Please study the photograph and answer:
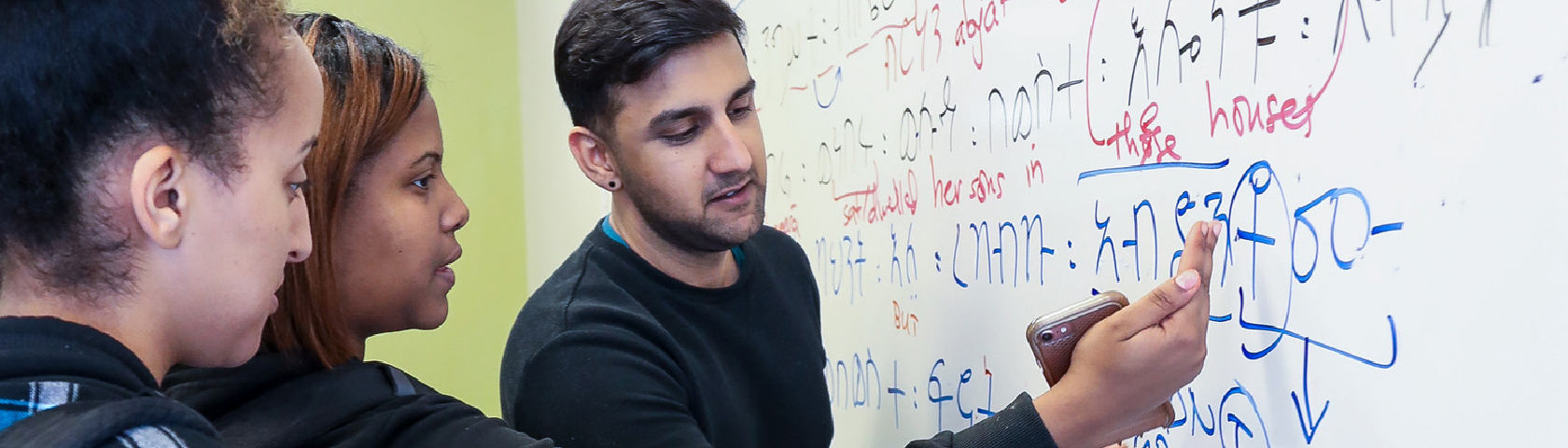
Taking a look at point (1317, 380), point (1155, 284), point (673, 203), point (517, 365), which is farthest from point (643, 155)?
point (1317, 380)

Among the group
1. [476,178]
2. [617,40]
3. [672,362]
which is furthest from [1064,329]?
[476,178]

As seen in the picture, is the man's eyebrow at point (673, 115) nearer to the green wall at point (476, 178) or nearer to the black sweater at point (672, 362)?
the black sweater at point (672, 362)

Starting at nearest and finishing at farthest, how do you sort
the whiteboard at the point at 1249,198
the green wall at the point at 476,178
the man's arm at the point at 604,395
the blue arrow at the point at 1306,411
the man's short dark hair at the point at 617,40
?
the whiteboard at the point at 1249,198 < the blue arrow at the point at 1306,411 < the man's arm at the point at 604,395 < the man's short dark hair at the point at 617,40 < the green wall at the point at 476,178

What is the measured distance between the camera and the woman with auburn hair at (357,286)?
0.67 meters

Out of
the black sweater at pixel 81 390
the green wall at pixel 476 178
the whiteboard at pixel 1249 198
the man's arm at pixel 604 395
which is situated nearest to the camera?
the black sweater at pixel 81 390

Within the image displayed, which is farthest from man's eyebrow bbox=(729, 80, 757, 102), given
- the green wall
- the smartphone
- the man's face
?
the green wall

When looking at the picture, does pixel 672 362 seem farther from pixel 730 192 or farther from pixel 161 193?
pixel 161 193

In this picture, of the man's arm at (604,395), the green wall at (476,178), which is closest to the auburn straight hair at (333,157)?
the man's arm at (604,395)

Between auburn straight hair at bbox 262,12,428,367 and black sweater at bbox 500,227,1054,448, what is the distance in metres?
0.16

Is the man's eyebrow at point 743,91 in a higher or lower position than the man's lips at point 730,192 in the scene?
higher

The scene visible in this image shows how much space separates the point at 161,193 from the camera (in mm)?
480

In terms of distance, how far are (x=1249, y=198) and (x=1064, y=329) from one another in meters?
0.15

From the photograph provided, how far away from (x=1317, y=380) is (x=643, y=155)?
539mm

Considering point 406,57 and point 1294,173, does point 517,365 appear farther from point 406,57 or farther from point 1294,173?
point 1294,173
